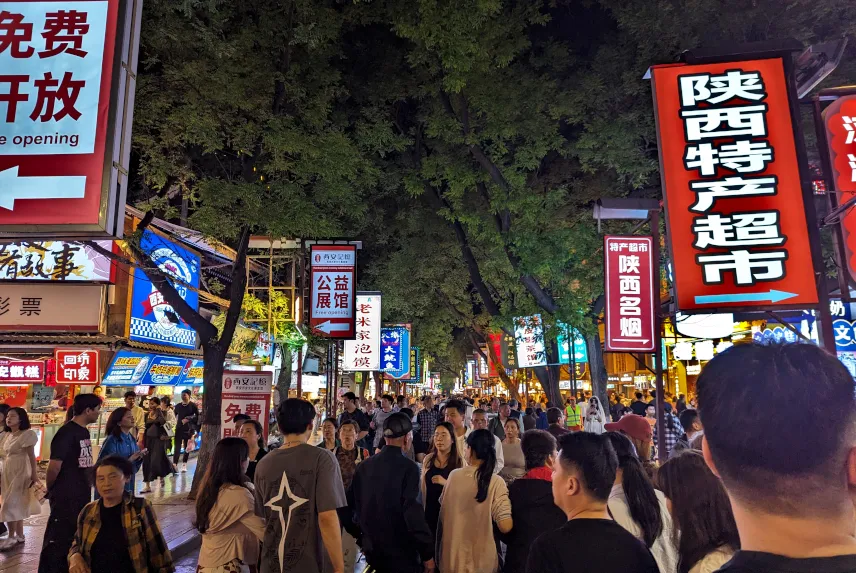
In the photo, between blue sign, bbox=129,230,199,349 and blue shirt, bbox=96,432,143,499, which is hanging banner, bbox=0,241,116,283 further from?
blue shirt, bbox=96,432,143,499

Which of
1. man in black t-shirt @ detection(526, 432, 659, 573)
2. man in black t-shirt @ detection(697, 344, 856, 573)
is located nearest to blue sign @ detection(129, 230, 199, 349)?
man in black t-shirt @ detection(526, 432, 659, 573)

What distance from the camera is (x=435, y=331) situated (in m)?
31.1

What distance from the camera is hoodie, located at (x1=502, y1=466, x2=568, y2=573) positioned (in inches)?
156

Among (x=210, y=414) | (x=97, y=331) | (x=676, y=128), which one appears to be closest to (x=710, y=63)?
(x=676, y=128)

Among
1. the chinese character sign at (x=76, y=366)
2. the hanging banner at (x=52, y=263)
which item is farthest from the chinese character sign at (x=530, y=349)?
the hanging banner at (x=52, y=263)

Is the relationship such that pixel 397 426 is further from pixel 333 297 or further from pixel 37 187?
pixel 333 297

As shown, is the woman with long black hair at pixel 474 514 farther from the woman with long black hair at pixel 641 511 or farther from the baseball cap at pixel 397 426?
the woman with long black hair at pixel 641 511

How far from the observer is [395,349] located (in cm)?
2545

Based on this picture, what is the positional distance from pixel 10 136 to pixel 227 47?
531cm

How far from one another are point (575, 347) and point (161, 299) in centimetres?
1397

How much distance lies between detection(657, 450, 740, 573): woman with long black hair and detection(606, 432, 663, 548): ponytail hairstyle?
2.58 ft

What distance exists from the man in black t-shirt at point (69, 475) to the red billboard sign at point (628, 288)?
30.2ft

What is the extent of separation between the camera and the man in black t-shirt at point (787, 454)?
46.9 inches

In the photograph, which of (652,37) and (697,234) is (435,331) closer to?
(652,37)
